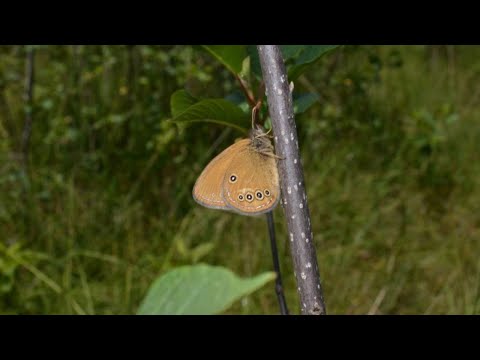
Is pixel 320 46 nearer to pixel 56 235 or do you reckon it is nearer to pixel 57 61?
pixel 56 235

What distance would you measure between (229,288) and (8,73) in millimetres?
2790

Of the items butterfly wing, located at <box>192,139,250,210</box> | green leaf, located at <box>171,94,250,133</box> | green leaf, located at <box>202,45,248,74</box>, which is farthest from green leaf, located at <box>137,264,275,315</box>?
butterfly wing, located at <box>192,139,250,210</box>

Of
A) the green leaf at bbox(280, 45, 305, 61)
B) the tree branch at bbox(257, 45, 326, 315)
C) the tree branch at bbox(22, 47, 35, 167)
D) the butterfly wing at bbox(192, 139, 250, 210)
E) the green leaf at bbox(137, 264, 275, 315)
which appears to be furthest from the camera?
the tree branch at bbox(22, 47, 35, 167)

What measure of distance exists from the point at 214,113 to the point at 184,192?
71.7 inches

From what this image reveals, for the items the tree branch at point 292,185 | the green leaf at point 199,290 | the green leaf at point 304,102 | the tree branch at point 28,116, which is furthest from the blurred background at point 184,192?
the green leaf at point 199,290

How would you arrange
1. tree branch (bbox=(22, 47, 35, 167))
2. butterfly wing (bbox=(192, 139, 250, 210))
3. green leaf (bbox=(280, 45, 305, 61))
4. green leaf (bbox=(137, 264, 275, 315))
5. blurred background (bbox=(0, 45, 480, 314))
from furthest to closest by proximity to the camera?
tree branch (bbox=(22, 47, 35, 167))
blurred background (bbox=(0, 45, 480, 314))
butterfly wing (bbox=(192, 139, 250, 210))
green leaf (bbox=(280, 45, 305, 61))
green leaf (bbox=(137, 264, 275, 315))

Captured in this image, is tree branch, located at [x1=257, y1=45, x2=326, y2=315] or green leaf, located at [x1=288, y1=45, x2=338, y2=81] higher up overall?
green leaf, located at [x1=288, y1=45, x2=338, y2=81]

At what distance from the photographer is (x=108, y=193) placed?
2.40m

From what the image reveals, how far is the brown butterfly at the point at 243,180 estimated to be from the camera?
790 mm

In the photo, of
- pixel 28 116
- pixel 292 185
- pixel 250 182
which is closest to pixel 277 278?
pixel 292 185

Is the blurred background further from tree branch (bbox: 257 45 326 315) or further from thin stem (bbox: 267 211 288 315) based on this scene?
tree branch (bbox: 257 45 326 315)

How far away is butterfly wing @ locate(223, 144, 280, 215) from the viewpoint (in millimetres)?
790

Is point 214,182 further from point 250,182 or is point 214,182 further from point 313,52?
point 313,52

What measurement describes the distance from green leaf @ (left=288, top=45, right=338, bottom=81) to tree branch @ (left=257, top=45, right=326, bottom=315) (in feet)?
0.43
